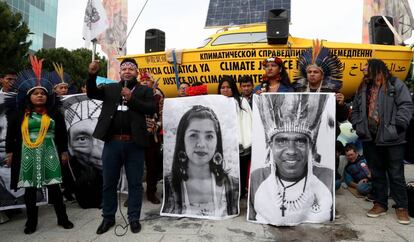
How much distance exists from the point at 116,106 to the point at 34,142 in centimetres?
96

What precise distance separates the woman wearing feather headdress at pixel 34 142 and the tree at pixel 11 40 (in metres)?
16.9

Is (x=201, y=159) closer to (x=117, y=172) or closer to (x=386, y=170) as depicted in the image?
(x=117, y=172)

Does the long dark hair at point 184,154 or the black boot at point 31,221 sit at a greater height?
the long dark hair at point 184,154

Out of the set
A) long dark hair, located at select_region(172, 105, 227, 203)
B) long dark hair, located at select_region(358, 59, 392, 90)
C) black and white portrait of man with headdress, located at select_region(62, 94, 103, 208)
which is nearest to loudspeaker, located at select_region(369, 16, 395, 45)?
long dark hair, located at select_region(358, 59, 392, 90)

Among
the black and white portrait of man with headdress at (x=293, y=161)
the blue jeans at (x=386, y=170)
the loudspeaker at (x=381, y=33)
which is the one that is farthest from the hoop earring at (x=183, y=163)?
the loudspeaker at (x=381, y=33)

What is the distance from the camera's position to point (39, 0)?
43.8 meters

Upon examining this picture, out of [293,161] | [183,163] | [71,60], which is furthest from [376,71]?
[71,60]

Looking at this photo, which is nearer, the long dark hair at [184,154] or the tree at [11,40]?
the long dark hair at [184,154]

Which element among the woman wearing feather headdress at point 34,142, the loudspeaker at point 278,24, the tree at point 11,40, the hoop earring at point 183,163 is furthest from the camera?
the tree at point 11,40

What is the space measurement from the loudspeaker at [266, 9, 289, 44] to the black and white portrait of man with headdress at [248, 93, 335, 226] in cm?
308

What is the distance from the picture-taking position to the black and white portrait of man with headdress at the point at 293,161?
11.6 feet

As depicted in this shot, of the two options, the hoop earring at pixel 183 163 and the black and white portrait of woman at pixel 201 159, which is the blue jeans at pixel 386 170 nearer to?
the black and white portrait of woman at pixel 201 159

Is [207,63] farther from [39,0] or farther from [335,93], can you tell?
[39,0]

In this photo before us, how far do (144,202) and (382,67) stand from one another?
134 inches
